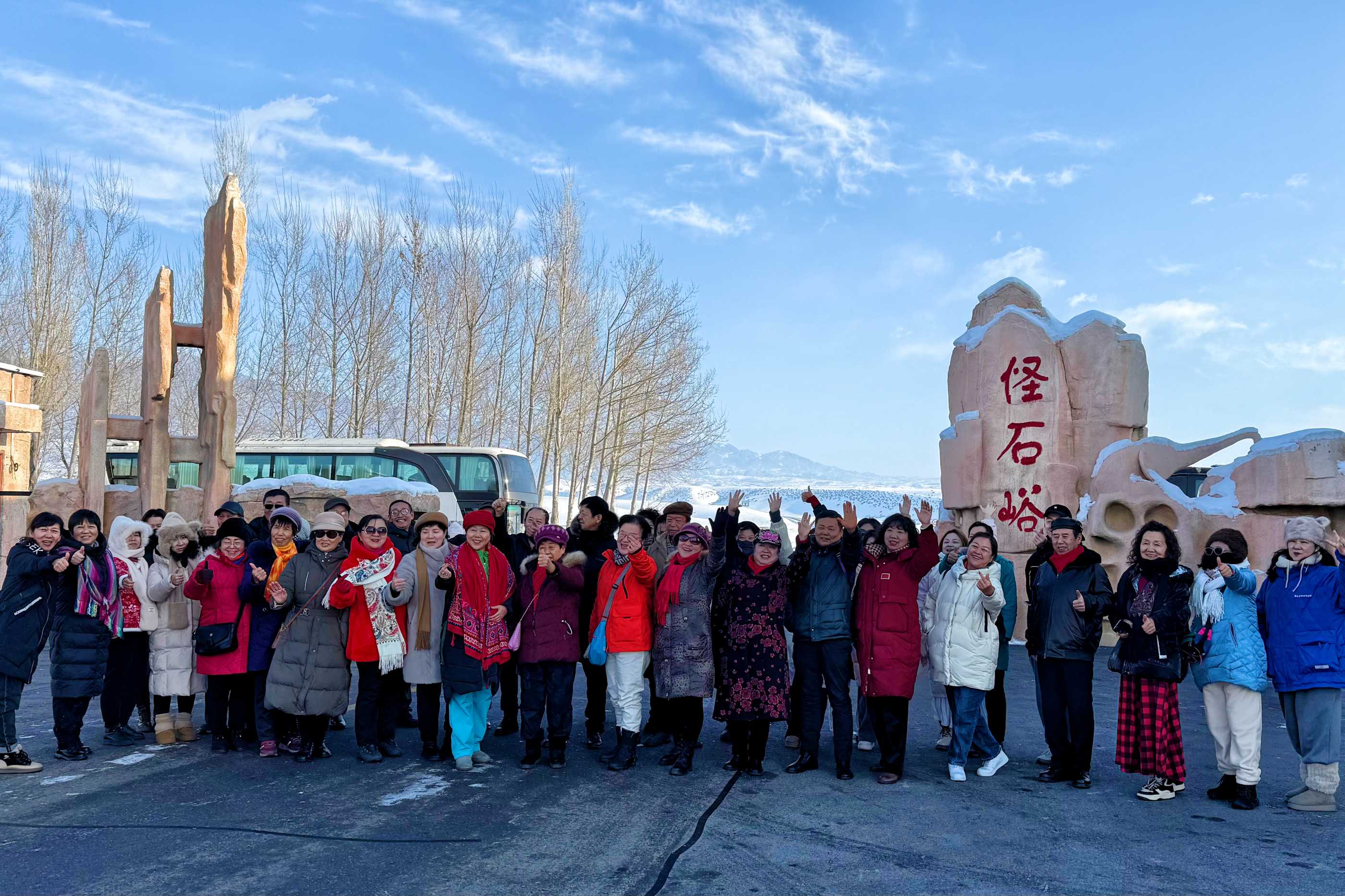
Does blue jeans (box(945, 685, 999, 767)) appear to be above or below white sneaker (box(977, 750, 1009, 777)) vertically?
above

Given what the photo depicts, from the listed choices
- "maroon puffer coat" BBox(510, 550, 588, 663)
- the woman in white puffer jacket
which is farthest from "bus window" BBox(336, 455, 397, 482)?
the woman in white puffer jacket

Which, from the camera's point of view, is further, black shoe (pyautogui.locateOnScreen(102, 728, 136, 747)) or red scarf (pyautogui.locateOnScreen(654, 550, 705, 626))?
black shoe (pyautogui.locateOnScreen(102, 728, 136, 747))

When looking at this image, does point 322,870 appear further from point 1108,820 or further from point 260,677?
point 1108,820

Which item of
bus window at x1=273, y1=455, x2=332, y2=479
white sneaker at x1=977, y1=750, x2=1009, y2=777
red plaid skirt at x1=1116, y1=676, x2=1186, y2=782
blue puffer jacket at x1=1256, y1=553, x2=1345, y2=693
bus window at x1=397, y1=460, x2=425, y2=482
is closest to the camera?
blue puffer jacket at x1=1256, y1=553, x2=1345, y2=693

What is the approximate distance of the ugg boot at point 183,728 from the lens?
5902 millimetres

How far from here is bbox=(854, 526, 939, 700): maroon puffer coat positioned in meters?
5.25

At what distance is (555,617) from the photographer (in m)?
5.52

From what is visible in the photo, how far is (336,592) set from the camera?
17.7 ft

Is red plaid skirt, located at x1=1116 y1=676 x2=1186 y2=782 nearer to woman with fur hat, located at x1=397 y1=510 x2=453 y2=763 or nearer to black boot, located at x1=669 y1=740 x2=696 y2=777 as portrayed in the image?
black boot, located at x1=669 y1=740 x2=696 y2=777

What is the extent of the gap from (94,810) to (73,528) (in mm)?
1717

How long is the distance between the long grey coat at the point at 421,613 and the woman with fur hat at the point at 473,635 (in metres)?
0.05

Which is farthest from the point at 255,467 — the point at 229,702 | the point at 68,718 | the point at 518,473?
the point at 68,718

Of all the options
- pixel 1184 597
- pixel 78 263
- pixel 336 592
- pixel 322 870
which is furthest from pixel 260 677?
pixel 78 263

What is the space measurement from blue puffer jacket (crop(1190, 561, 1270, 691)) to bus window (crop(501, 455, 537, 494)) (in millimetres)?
15232
